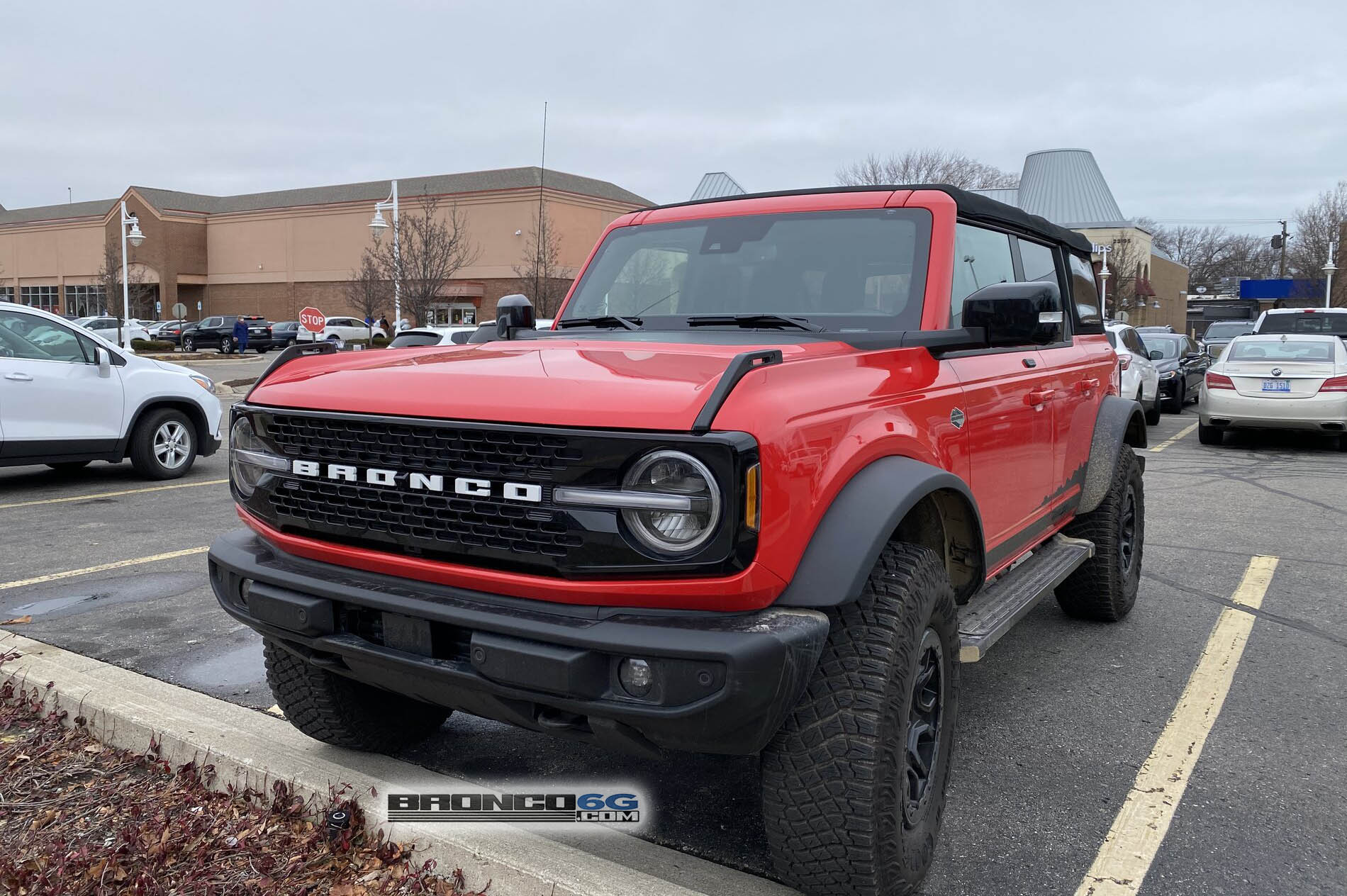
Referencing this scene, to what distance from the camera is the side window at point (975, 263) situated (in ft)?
12.3

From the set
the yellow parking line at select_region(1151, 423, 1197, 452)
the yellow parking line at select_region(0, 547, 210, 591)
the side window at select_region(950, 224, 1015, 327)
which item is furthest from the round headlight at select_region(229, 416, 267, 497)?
the yellow parking line at select_region(1151, 423, 1197, 452)

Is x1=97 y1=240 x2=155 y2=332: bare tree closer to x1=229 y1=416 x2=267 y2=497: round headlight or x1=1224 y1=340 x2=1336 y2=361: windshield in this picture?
x1=1224 y1=340 x2=1336 y2=361: windshield

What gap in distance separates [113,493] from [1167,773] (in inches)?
339

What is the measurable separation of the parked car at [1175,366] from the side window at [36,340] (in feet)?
52.5

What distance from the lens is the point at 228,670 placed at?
4.54 metres

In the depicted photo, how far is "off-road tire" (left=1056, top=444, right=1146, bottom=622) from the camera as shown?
5.14 m

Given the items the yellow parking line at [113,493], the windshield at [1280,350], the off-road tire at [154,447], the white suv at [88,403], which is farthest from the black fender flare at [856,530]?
the windshield at [1280,350]

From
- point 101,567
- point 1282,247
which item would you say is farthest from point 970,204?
point 1282,247

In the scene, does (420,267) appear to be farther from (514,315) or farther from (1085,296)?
(514,315)

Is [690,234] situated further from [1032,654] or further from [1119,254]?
[1119,254]

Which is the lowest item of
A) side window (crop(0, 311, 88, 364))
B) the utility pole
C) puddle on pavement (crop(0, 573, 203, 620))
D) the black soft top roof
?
puddle on pavement (crop(0, 573, 203, 620))

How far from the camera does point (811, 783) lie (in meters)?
2.51

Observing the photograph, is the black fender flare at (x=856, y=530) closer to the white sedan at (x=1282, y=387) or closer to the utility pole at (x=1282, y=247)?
the white sedan at (x=1282, y=387)

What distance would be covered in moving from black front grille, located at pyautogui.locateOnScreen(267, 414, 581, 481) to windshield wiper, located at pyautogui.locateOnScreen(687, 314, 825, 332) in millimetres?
1310
